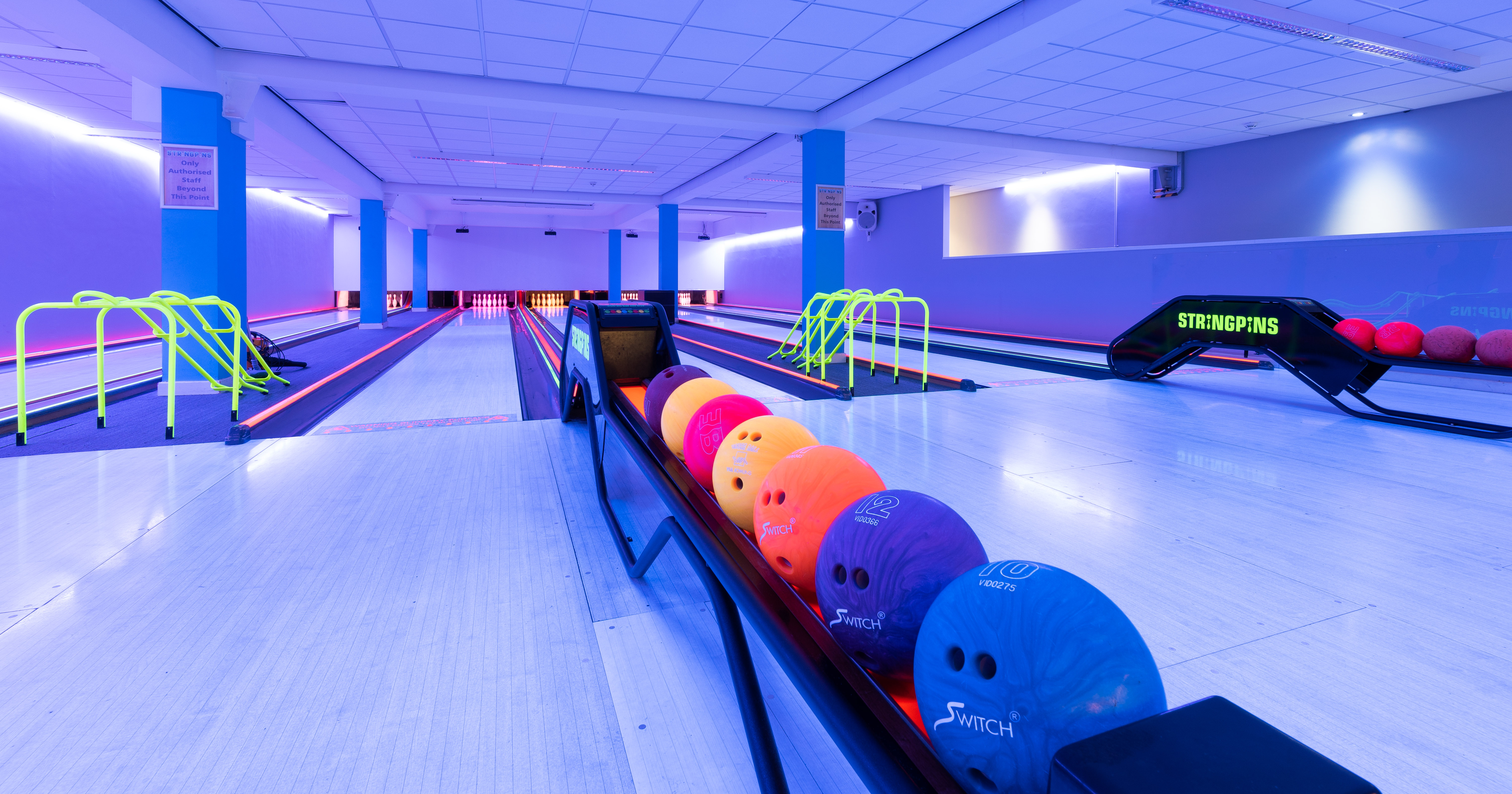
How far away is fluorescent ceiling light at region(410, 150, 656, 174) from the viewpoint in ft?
37.1

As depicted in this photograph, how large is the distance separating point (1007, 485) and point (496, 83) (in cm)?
646

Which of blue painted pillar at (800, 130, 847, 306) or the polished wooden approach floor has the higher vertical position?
blue painted pillar at (800, 130, 847, 306)

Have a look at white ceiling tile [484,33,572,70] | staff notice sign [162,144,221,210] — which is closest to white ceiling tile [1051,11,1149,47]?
white ceiling tile [484,33,572,70]

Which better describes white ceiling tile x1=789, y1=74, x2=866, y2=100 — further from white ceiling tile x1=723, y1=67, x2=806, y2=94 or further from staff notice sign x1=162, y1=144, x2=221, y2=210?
staff notice sign x1=162, y1=144, x2=221, y2=210

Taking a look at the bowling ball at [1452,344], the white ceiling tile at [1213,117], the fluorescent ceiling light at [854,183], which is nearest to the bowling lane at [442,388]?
the fluorescent ceiling light at [854,183]

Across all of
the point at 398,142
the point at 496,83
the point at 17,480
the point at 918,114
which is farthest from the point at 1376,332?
the point at 398,142

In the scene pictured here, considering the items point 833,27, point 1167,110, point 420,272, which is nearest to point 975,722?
point 833,27

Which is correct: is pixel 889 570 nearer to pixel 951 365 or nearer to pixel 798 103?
pixel 951 365

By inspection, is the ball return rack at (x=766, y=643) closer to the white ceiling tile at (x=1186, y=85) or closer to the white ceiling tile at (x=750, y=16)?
the white ceiling tile at (x=750, y=16)

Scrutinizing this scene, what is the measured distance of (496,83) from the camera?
738cm

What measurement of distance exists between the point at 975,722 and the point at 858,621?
16.0 inches

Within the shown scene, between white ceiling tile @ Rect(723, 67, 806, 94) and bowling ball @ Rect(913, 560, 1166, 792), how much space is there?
22.2 feet

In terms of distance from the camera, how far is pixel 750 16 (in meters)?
5.71

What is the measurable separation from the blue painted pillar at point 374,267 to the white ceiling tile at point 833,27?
36.2 ft
